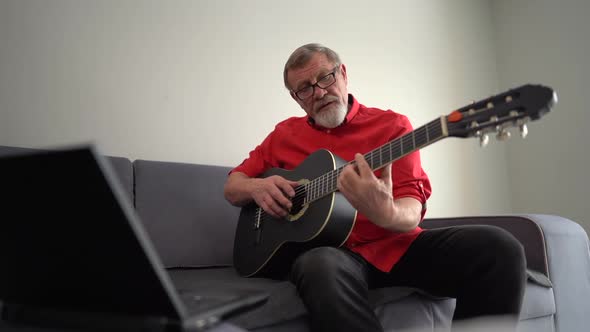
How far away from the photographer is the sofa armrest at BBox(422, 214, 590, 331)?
139 centimetres

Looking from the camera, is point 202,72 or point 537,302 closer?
point 537,302

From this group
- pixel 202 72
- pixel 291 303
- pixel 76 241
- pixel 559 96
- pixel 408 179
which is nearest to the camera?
pixel 76 241

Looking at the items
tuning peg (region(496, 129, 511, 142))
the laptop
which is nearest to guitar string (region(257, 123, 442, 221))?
tuning peg (region(496, 129, 511, 142))

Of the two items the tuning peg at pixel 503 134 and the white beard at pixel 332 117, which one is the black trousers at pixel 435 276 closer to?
the tuning peg at pixel 503 134

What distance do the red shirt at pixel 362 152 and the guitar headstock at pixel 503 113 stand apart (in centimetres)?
30

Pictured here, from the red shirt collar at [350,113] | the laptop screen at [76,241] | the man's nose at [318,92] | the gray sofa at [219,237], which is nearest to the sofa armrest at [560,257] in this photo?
the gray sofa at [219,237]

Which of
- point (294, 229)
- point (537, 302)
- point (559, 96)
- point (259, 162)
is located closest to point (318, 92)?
point (259, 162)

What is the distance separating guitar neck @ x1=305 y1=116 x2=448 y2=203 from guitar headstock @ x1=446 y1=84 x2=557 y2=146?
3 cm

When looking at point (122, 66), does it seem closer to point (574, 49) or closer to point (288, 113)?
point (288, 113)

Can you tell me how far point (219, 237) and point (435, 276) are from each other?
0.77m

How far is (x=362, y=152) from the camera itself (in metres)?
1.32

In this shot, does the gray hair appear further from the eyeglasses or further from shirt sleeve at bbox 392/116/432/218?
shirt sleeve at bbox 392/116/432/218

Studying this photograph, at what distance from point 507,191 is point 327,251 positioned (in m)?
2.26

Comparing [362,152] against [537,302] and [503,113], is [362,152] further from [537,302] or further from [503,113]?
[537,302]
